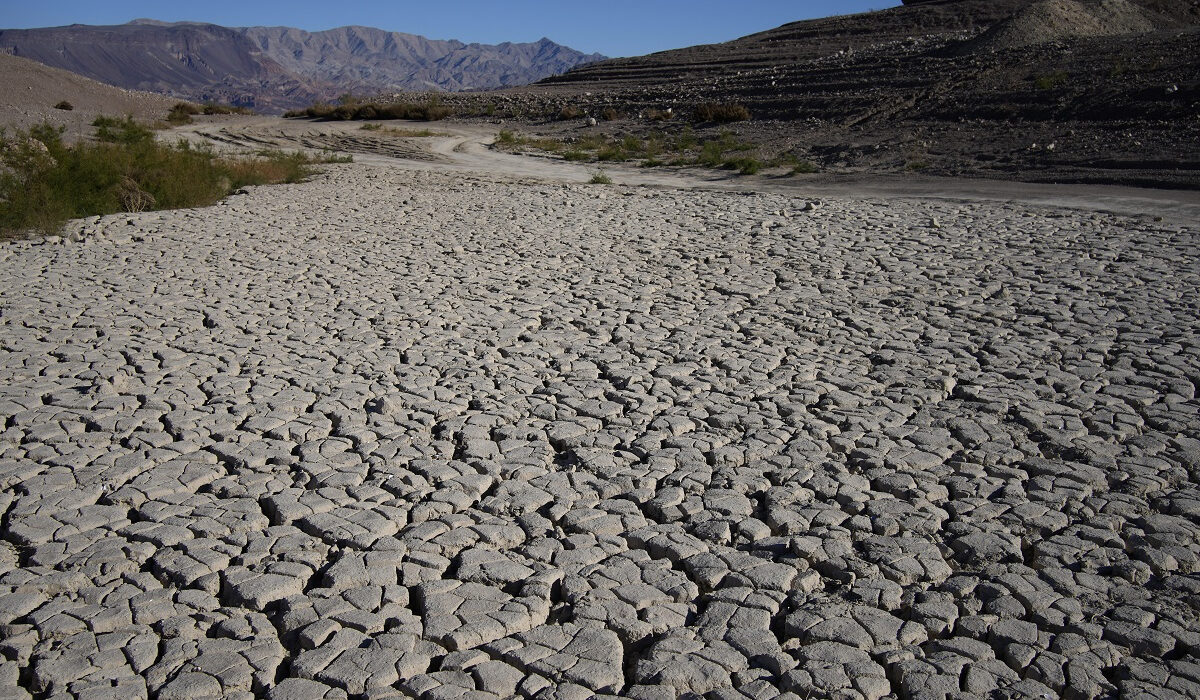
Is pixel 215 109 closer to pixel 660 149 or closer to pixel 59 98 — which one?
pixel 59 98

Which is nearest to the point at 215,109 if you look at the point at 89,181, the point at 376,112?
the point at 376,112

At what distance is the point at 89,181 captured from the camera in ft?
39.7

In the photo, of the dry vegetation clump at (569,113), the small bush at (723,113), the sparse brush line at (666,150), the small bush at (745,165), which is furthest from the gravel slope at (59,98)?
the small bush at (745,165)

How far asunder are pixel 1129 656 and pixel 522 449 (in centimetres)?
275

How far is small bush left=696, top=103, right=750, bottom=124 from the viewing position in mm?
27562

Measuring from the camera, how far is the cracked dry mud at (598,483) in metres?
3.04

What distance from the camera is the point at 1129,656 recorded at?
3059 millimetres

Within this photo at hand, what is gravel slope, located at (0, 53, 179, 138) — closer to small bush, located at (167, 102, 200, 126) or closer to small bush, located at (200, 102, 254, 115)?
small bush, located at (167, 102, 200, 126)

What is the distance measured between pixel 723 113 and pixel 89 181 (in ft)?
64.3

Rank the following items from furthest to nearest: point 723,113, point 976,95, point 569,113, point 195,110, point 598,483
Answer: point 195,110
point 569,113
point 723,113
point 976,95
point 598,483

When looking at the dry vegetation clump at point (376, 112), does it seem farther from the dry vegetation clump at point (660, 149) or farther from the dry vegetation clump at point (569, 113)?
the dry vegetation clump at point (660, 149)

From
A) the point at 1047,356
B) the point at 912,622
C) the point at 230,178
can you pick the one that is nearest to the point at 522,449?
the point at 912,622

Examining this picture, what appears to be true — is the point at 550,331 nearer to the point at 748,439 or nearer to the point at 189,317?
the point at 748,439

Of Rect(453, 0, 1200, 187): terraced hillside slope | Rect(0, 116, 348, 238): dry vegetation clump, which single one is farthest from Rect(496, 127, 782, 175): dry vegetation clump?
Rect(0, 116, 348, 238): dry vegetation clump
